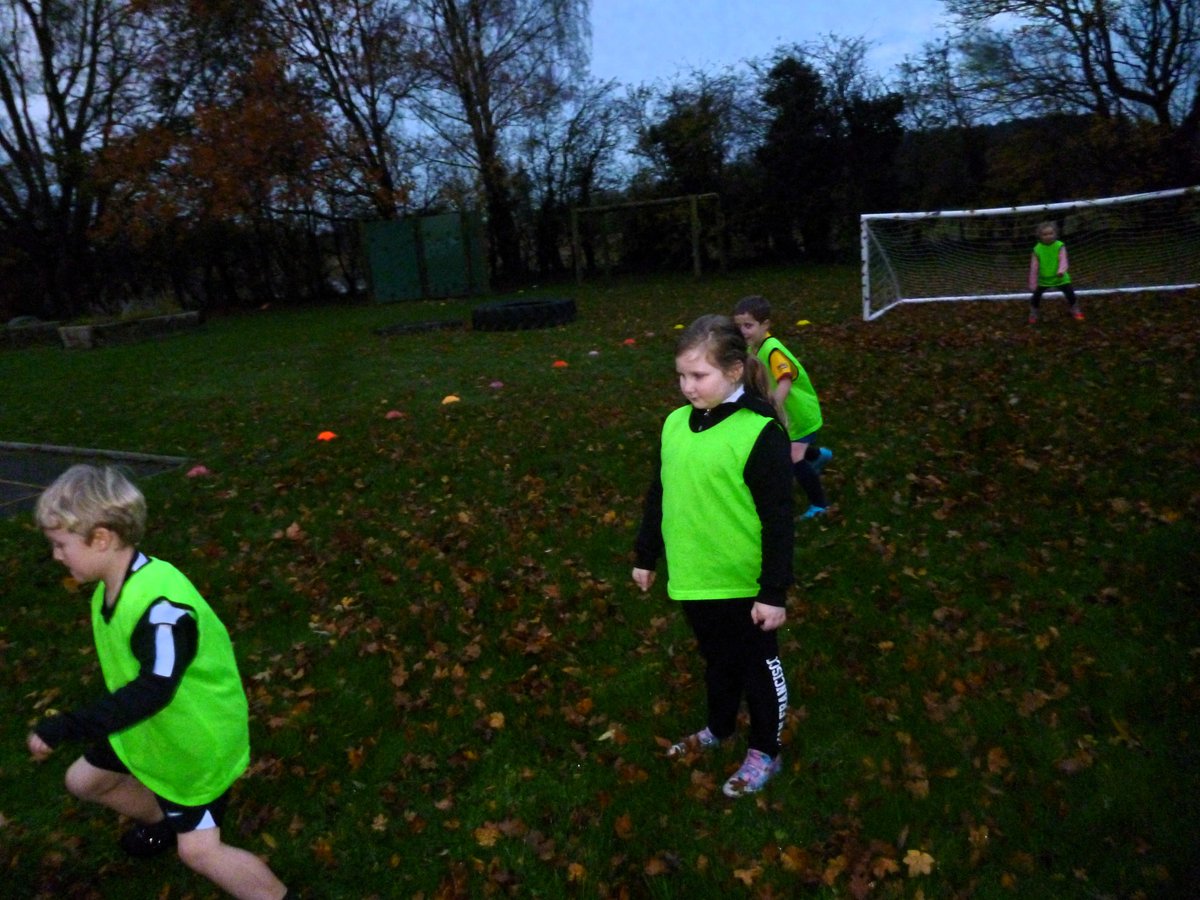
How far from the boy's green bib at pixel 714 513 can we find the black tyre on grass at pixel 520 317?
14772 millimetres

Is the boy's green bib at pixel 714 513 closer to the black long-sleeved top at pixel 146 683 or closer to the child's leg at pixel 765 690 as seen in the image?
the child's leg at pixel 765 690

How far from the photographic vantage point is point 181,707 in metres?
2.84

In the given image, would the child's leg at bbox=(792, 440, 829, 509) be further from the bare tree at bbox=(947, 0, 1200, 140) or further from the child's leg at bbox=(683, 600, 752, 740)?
the bare tree at bbox=(947, 0, 1200, 140)

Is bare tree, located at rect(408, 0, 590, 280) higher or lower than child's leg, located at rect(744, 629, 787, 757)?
higher

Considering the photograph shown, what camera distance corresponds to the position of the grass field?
3.58 metres

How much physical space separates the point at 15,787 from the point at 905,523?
17.3ft

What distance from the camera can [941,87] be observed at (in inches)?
1101

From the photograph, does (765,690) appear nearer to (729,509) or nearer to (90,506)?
(729,509)

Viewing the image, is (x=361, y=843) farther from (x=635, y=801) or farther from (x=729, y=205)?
(x=729, y=205)

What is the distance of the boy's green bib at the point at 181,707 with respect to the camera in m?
2.80

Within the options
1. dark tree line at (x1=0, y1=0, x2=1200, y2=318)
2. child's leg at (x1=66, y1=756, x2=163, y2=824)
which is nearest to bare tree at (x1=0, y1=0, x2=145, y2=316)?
dark tree line at (x1=0, y1=0, x2=1200, y2=318)

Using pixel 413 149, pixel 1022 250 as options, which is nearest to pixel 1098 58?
pixel 1022 250

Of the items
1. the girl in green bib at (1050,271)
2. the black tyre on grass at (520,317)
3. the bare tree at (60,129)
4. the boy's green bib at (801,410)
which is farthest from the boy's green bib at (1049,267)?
the bare tree at (60,129)

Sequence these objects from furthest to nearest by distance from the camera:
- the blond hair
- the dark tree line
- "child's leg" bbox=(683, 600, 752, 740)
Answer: the dark tree line < "child's leg" bbox=(683, 600, 752, 740) < the blond hair
